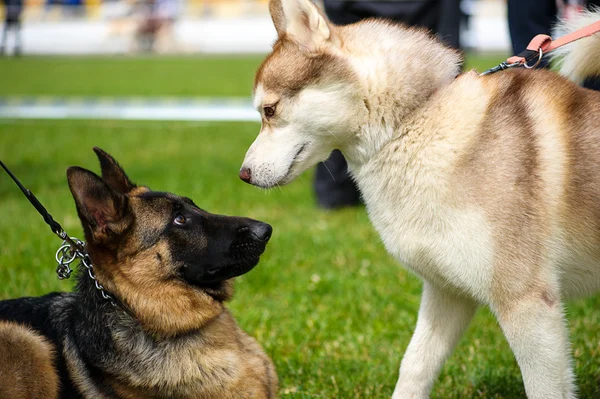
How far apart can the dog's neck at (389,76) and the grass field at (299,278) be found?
55.3 inches

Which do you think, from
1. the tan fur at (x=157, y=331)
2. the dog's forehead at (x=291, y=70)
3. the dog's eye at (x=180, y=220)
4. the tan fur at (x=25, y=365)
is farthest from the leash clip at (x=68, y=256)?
the dog's forehead at (x=291, y=70)

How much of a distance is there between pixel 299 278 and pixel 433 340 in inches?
87.1

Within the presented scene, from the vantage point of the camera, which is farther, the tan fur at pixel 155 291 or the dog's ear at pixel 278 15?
the dog's ear at pixel 278 15

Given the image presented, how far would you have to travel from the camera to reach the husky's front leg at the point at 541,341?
2945 mm

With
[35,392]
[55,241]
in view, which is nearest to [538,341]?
[35,392]

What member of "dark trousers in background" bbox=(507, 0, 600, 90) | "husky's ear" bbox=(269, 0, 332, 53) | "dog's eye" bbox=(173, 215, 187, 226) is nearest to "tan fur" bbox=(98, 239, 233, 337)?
"dog's eye" bbox=(173, 215, 187, 226)

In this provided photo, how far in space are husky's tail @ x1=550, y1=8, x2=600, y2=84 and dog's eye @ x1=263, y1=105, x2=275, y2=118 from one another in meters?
1.42

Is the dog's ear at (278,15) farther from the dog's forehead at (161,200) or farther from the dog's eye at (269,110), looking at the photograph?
the dog's forehead at (161,200)

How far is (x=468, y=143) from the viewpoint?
122 inches

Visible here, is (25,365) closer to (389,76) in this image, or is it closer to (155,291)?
(155,291)

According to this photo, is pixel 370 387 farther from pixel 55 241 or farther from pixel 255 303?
pixel 55 241

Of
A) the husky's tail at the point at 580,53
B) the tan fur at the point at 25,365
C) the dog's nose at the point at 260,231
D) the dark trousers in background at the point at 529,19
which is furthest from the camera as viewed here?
the dark trousers in background at the point at 529,19

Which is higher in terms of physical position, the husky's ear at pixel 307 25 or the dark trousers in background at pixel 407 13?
the husky's ear at pixel 307 25

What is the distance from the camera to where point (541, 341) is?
116 inches
